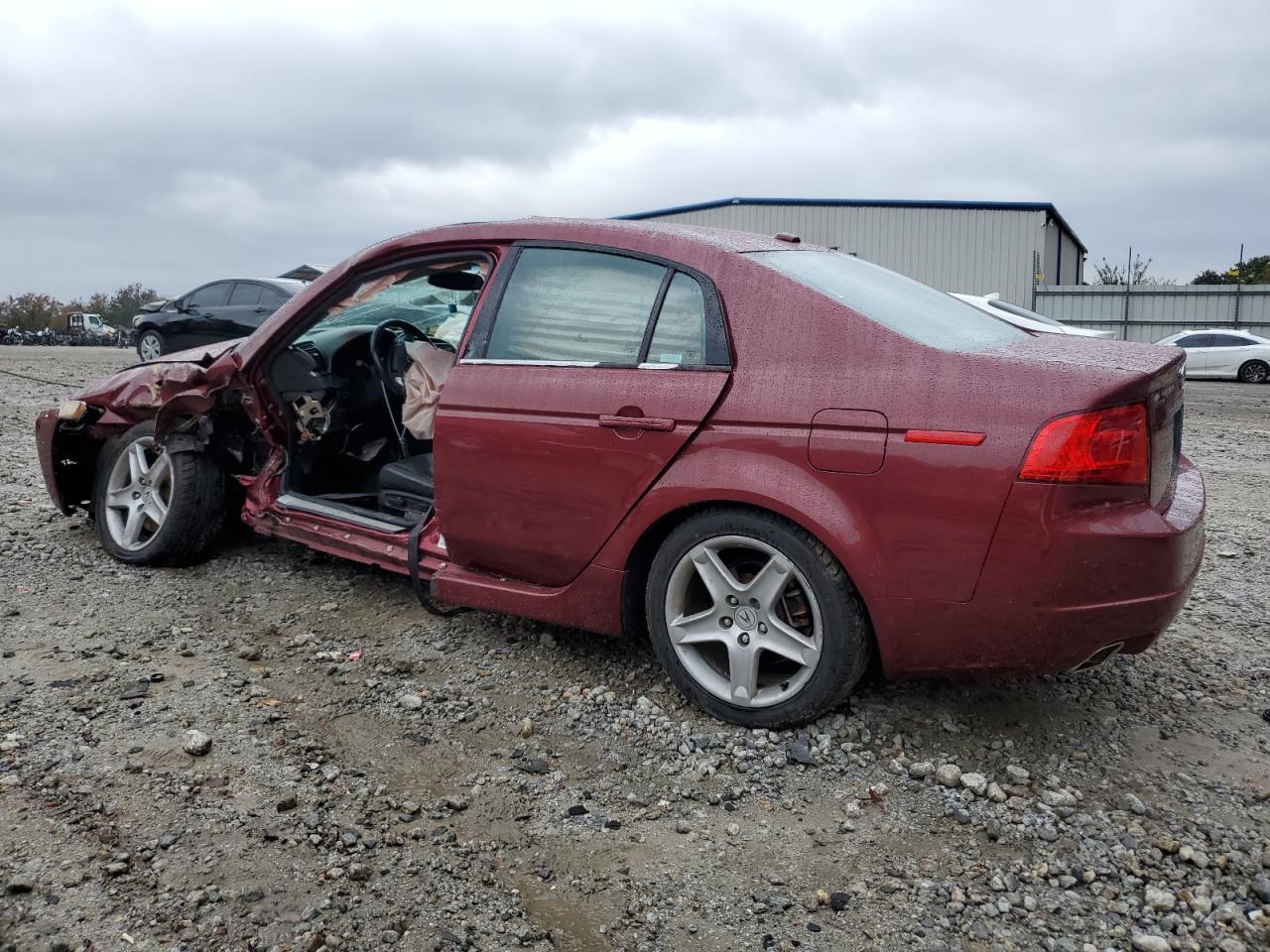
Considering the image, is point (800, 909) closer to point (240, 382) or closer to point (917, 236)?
point (240, 382)

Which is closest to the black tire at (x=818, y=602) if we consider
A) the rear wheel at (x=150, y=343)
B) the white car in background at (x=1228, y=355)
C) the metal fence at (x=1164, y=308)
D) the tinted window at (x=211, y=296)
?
the tinted window at (x=211, y=296)

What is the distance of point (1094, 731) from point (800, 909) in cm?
131

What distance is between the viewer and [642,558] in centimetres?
335

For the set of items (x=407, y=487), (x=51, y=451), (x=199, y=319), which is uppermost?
(x=199, y=319)

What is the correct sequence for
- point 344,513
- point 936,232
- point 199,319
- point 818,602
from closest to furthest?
point 818,602 → point 344,513 → point 199,319 → point 936,232

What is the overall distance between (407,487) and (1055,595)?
2.77 meters

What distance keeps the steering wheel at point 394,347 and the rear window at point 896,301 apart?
6.47 feet

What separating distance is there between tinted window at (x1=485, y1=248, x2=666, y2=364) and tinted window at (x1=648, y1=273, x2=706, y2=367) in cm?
6

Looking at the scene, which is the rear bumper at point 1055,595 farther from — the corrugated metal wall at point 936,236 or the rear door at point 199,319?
the corrugated metal wall at point 936,236

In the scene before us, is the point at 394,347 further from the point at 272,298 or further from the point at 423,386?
the point at 272,298

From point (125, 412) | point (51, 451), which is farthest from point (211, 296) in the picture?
point (125, 412)

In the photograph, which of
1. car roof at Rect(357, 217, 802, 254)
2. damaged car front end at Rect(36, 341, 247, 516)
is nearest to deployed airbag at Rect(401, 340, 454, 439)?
damaged car front end at Rect(36, 341, 247, 516)

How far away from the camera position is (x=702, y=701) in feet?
10.5

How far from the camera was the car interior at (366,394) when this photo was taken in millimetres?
4527
